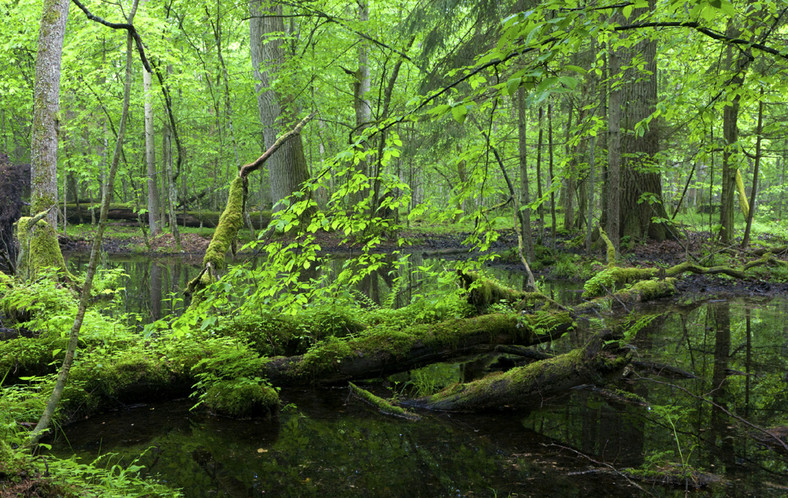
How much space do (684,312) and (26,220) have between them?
11.3 meters

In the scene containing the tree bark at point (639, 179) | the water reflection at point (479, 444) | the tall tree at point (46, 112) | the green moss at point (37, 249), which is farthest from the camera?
the tree bark at point (639, 179)

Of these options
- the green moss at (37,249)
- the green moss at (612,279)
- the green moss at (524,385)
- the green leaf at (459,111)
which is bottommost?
the green moss at (524,385)

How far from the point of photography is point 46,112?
325 inches

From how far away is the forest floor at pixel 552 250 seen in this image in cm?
1019

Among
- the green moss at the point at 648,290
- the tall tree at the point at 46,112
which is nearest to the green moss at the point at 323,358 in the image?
the green moss at the point at 648,290

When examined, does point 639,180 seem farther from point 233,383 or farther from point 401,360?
point 233,383

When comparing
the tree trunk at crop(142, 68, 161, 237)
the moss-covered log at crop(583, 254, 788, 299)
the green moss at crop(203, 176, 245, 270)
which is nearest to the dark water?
the green moss at crop(203, 176, 245, 270)

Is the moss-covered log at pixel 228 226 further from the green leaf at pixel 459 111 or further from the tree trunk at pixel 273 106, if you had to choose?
the tree trunk at pixel 273 106

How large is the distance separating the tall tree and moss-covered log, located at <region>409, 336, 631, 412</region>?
7.84 metres

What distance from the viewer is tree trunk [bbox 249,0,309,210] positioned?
13898mm

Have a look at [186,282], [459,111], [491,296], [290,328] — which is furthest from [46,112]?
[459,111]

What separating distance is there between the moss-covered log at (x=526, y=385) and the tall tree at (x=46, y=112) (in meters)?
7.84

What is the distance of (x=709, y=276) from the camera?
1084 cm

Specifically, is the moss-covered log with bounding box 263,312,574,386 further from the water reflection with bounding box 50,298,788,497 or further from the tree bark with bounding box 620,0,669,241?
the tree bark with bounding box 620,0,669,241
